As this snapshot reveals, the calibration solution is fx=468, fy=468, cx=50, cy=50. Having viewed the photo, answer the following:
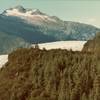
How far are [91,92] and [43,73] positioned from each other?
36.9 meters

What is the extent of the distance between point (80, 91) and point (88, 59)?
26089mm

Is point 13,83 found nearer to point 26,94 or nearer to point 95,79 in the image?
point 26,94

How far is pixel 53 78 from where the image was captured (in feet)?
565

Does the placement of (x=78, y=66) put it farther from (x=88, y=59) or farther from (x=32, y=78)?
(x=32, y=78)

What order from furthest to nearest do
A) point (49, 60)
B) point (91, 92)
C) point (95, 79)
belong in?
point (49, 60)
point (95, 79)
point (91, 92)

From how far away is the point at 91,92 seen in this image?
490 feet

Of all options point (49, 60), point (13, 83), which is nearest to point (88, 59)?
point (49, 60)

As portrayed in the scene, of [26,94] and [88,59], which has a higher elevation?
[88,59]

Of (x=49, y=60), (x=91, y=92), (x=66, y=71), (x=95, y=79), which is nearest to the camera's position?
(x=91, y=92)

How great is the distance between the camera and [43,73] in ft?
598

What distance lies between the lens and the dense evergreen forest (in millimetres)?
156250

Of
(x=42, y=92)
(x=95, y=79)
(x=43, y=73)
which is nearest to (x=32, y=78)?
(x=43, y=73)

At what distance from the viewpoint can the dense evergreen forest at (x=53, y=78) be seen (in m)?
156

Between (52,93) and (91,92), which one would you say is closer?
(91,92)
